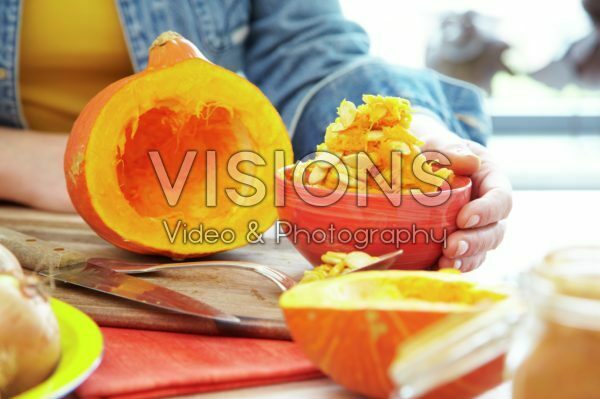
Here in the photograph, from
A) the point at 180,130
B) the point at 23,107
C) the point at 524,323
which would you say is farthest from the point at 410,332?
the point at 23,107

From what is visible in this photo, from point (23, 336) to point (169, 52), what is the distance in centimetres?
49

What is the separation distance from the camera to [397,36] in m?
2.82

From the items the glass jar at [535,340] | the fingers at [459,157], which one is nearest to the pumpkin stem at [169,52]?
the fingers at [459,157]

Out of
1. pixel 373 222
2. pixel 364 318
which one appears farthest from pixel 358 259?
pixel 364 318

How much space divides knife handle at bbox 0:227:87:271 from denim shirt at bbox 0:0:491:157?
1.80ft

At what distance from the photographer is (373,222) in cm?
85

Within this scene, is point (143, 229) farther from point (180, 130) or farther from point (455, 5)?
point (455, 5)

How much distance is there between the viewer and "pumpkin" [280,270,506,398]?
1.83 ft

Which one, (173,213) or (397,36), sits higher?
(173,213)

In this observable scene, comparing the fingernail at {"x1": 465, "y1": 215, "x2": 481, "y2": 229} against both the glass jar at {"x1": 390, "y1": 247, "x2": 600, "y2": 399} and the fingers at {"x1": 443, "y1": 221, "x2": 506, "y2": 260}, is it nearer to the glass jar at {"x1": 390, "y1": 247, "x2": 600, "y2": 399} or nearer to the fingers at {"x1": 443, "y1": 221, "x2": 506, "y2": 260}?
the fingers at {"x1": 443, "y1": 221, "x2": 506, "y2": 260}

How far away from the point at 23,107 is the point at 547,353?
1.26 m

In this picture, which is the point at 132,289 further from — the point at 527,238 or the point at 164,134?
the point at 527,238

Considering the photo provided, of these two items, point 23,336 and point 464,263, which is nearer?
point 23,336

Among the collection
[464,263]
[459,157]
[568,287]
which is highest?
[568,287]
